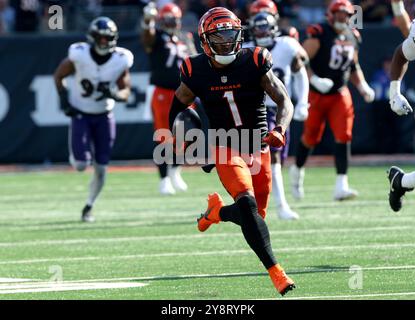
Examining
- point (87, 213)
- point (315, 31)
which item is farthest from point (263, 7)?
point (87, 213)

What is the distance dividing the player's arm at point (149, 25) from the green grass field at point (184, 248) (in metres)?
1.81

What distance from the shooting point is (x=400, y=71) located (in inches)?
367

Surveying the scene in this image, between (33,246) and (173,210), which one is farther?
(173,210)

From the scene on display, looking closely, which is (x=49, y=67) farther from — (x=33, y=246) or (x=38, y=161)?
(x=33, y=246)

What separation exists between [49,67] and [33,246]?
9.01 m

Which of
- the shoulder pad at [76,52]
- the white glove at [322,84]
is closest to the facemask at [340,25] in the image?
the white glove at [322,84]

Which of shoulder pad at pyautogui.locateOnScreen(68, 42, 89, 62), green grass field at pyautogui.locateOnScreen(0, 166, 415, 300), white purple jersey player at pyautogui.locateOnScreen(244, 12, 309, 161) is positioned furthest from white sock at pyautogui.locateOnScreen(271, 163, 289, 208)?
shoulder pad at pyautogui.locateOnScreen(68, 42, 89, 62)

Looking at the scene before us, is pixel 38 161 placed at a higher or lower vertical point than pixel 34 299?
lower

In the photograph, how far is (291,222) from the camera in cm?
1177

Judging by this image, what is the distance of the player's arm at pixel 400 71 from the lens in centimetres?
904

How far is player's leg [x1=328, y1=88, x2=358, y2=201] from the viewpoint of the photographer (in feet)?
44.4

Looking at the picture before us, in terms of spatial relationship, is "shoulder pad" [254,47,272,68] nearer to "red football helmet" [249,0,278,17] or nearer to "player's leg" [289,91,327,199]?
"red football helmet" [249,0,278,17]

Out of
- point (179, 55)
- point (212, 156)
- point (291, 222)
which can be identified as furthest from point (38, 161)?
point (212, 156)
